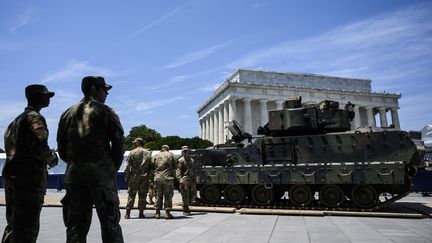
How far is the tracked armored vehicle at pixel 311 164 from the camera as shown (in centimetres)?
1167

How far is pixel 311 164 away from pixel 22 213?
9983 mm

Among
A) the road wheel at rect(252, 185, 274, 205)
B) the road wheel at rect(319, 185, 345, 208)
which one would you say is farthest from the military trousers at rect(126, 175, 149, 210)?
the road wheel at rect(319, 185, 345, 208)

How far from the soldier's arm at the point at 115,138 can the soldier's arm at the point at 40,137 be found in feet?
2.88

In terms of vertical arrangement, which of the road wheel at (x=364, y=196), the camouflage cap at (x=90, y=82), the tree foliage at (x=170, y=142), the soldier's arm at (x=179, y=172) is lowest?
the road wheel at (x=364, y=196)

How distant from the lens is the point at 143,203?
405 inches

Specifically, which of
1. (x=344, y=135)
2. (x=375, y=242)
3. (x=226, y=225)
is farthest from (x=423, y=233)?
(x=344, y=135)

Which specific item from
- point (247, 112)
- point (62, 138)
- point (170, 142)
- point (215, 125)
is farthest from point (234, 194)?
point (215, 125)

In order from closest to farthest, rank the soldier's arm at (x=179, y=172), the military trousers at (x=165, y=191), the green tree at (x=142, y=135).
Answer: the military trousers at (x=165, y=191) → the soldier's arm at (x=179, y=172) → the green tree at (x=142, y=135)

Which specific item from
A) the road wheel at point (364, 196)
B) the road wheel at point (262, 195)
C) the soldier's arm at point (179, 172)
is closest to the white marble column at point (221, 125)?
the road wheel at point (262, 195)

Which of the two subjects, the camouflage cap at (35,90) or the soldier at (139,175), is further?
the soldier at (139,175)

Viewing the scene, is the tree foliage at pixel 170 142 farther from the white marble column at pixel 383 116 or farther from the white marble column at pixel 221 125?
the white marble column at pixel 383 116

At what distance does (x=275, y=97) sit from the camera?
71.3 meters

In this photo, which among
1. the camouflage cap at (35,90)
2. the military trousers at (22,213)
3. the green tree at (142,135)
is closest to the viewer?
the military trousers at (22,213)

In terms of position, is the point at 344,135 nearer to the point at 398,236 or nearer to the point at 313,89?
the point at 398,236
